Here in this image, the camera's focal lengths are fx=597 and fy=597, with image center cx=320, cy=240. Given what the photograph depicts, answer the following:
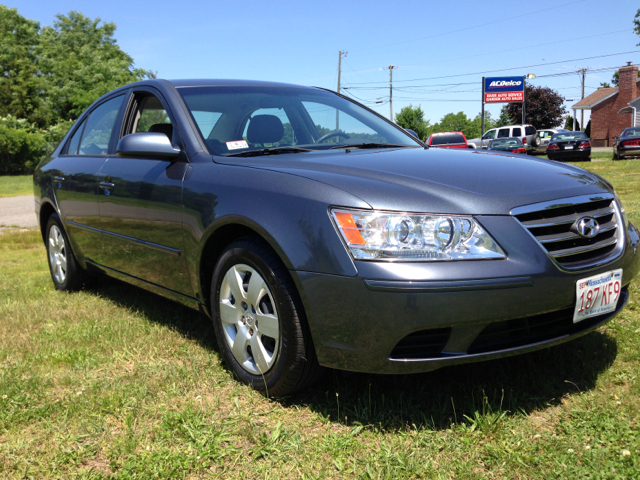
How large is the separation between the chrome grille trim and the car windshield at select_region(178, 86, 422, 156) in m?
1.32

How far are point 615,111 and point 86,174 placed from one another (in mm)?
58011

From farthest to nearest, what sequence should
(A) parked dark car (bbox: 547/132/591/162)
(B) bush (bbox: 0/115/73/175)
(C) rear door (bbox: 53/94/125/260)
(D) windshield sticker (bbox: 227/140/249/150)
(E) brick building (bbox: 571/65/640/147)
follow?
(E) brick building (bbox: 571/65/640/147) → (B) bush (bbox: 0/115/73/175) → (A) parked dark car (bbox: 547/132/591/162) → (C) rear door (bbox: 53/94/125/260) → (D) windshield sticker (bbox: 227/140/249/150)

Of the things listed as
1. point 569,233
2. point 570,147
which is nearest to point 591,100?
point 570,147

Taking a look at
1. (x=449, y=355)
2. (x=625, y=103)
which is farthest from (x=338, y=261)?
(x=625, y=103)

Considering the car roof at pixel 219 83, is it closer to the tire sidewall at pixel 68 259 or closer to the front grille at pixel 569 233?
the tire sidewall at pixel 68 259

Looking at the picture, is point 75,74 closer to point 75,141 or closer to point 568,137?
point 568,137

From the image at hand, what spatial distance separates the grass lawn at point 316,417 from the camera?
7.21 ft

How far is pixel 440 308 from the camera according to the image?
7.12 feet

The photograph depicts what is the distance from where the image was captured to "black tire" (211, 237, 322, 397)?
2506mm

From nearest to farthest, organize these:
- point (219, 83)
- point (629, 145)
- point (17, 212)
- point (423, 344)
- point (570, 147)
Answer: point (423, 344), point (219, 83), point (17, 212), point (629, 145), point (570, 147)

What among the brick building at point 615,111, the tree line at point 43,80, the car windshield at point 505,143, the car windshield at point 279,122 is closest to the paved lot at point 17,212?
the car windshield at point 279,122

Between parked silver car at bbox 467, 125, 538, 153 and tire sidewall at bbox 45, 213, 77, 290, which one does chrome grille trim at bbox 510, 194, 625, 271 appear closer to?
tire sidewall at bbox 45, 213, 77, 290

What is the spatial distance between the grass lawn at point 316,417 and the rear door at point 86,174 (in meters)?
0.94

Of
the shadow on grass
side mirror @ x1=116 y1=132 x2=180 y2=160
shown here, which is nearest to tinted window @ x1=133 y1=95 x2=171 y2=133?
side mirror @ x1=116 y1=132 x2=180 y2=160
